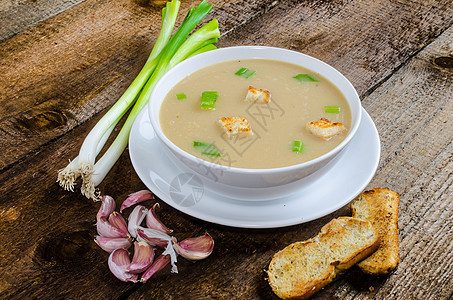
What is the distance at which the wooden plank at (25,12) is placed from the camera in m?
2.64

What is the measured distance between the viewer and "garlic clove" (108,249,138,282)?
1513 mm

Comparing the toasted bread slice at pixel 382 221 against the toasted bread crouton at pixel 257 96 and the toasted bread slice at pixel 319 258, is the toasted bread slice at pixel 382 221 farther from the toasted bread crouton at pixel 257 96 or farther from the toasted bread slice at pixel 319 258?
the toasted bread crouton at pixel 257 96

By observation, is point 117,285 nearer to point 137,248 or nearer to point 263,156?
point 137,248

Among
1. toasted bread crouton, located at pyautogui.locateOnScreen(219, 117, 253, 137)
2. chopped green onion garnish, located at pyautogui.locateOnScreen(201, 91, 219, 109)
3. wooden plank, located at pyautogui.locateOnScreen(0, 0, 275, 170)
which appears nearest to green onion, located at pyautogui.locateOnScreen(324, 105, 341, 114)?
toasted bread crouton, located at pyautogui.locateOnScreen(219, 117, 253, 137)

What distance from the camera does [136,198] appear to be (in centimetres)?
176

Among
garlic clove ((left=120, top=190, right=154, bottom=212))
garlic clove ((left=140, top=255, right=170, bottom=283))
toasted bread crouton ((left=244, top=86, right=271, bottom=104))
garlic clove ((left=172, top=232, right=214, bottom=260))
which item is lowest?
garlic clove ((left=172, top=232, right=214, bottom=260))

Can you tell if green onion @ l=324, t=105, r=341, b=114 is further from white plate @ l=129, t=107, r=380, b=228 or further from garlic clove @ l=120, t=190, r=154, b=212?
garlic clove @ l=120, t=190, r=154, b=212

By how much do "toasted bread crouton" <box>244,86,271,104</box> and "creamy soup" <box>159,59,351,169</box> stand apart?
2cm

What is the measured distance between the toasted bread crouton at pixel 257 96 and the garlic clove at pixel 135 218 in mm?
538

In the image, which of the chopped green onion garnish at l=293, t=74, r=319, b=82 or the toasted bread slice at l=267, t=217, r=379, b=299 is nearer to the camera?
the toasted bread slice at l=267, t=217, r=379, b=299

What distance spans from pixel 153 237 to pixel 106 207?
0.75 feet

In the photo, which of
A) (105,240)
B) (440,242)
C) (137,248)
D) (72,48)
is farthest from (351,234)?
(72,48)

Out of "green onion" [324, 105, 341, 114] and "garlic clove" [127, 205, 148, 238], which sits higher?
"green onion" [324, 105, 341, 114]

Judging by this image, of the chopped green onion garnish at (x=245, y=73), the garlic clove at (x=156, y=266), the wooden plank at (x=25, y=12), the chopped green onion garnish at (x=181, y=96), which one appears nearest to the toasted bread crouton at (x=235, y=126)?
the chopped green onion garnish at (x=181, y=96)
